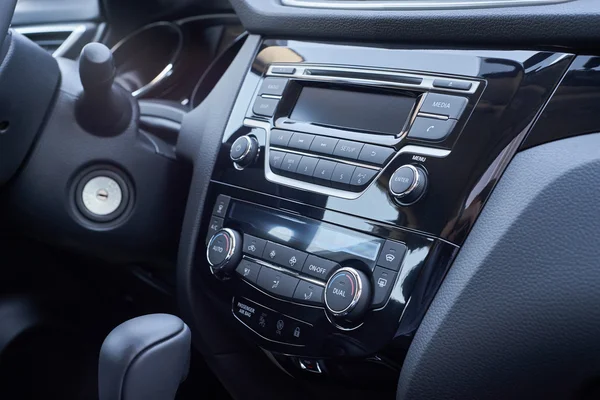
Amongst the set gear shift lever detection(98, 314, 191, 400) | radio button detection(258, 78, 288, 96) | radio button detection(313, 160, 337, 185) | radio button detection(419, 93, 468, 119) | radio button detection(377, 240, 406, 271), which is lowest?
gear shift lever detection(98, 314, 191, 400)

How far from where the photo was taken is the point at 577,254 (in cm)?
61

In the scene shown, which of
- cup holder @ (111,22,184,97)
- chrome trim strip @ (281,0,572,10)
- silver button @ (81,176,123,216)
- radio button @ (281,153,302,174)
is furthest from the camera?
cup holder @ (111,22,184,97)

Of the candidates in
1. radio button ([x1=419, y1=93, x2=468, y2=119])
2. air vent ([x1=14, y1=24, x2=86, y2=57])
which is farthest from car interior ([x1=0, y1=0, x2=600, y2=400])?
air vent ([x1=14, y1=24, x2=86, y2=57])

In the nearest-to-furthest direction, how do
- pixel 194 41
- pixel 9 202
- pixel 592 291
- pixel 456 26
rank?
pixel 592 291 < pixel 456 26 < pixel 9 202 < pixel 194 41

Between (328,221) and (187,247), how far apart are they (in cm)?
26

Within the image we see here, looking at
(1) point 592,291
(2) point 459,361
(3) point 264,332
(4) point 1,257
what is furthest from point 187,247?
(1) point 592,291

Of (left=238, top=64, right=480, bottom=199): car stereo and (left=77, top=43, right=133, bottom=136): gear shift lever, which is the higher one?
(left=238, top=64, right=480, bottom=199): car stereo

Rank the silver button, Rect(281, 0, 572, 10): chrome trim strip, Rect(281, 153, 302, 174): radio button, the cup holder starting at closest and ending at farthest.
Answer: Rect(281, 0, 572, 10): chrome trim strip < Rect(281, 153, 302, 174): radio button < the silver button < the cup holder

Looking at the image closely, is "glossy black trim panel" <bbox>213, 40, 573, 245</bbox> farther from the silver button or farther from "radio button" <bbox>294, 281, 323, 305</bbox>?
the silver button

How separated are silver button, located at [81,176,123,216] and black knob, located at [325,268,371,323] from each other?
1.31 feet

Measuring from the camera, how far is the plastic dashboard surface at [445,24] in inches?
26.0

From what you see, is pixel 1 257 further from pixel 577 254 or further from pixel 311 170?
pixel 577 254

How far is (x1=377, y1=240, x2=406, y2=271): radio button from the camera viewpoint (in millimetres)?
696

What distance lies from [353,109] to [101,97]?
347 mm
